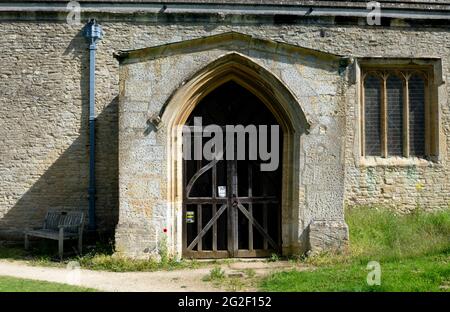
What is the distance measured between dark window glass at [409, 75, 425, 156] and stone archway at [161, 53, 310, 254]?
3965mm

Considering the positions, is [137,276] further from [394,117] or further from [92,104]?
[394,117]

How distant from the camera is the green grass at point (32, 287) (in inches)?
243

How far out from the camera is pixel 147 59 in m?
8.12

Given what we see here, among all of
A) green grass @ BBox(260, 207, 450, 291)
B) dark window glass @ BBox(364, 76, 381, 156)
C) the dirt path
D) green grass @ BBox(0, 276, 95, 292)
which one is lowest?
the dirt path

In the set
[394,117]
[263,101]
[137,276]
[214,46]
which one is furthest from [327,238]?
[394,117]

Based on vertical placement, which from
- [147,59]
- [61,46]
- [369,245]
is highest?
[61,46]

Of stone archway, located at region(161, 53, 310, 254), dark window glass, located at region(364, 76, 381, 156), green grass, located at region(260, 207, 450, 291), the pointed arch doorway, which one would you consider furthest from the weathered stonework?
the pointed arch doorway

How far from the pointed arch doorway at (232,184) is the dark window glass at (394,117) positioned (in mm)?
3586

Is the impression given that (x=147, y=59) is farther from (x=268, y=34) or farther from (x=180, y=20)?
(x=268, y=34)

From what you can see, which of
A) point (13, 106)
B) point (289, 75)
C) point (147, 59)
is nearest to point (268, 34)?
point (289, 75)

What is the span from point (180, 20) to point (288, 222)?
5.06 metres

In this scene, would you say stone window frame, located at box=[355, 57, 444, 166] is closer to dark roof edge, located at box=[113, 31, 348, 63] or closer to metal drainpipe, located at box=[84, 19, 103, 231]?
dark roof edge, located at box=[113, 31, 348, 63]

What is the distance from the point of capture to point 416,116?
10992 millimetres

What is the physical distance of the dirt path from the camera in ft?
21.8
